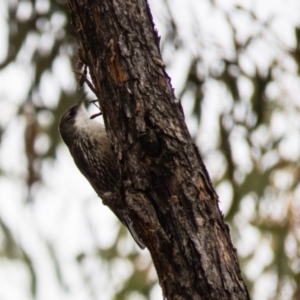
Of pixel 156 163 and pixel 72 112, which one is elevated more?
pixel 72 112

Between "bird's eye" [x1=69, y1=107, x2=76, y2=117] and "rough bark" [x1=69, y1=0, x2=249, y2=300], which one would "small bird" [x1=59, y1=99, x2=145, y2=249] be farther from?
"rough bark" [x1=69, y1=0, x2=249, y2=300]

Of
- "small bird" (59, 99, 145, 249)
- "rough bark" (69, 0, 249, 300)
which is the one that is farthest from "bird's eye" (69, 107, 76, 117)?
"rough bark" (69, 0, 249, 300)

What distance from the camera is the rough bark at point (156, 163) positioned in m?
2.30

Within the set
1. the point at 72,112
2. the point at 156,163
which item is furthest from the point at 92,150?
the point at 156,163

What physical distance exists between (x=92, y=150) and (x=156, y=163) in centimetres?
166

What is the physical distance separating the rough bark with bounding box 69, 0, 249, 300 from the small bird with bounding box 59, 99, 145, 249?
139cm

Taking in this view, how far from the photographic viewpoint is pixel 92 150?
3.98 m

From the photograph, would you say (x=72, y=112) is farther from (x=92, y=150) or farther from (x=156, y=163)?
(x=156, y=163)

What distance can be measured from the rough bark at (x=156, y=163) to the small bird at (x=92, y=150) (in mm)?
1385

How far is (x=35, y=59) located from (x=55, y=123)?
0.42 m

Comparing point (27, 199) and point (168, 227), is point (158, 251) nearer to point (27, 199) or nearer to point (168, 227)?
point (168, 227)

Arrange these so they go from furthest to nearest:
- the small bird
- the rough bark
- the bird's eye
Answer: the bird's eye
the small bird
the rough bark

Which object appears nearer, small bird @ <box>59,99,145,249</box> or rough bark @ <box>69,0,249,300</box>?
rough bark @ <box>69,0,249,300</box>

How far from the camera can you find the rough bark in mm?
2305
